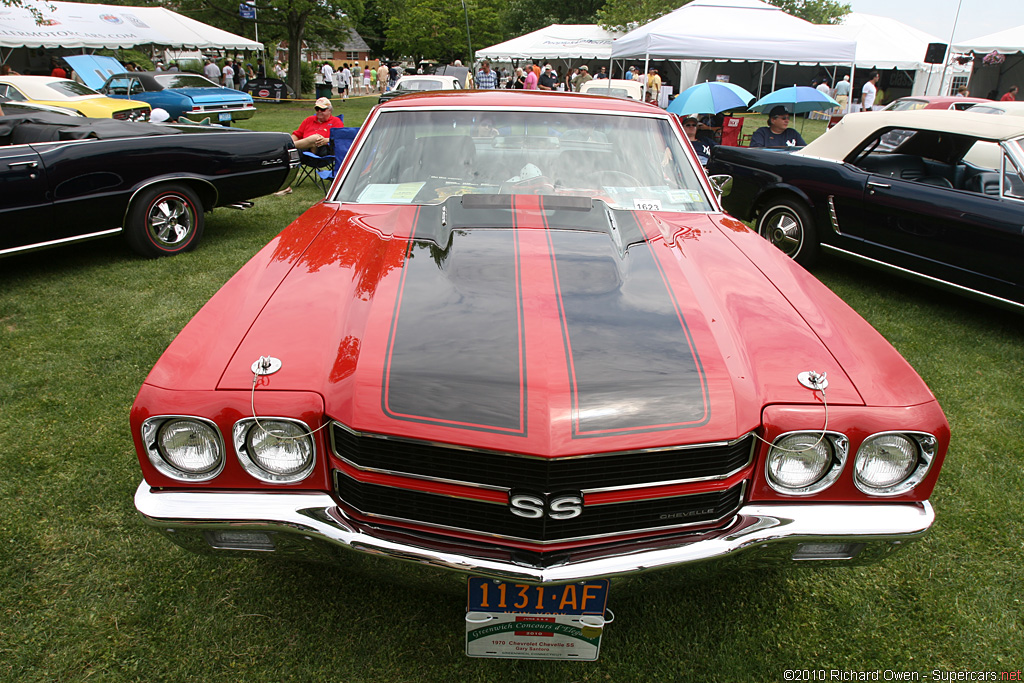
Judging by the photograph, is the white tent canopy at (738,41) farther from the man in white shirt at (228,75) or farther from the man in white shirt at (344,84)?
the man in white shirt at (344,84)

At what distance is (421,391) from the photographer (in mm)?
1747

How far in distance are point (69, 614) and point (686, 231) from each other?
270cm

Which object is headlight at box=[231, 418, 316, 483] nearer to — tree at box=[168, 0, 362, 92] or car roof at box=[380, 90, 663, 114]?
car roof at box=[380, 90, 663, 114]

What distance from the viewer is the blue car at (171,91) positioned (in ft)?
53.3

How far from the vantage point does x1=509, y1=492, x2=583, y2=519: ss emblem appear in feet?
5.59

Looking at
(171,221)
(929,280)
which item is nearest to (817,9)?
(929,280)

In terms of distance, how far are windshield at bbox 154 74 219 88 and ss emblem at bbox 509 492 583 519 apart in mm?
19813

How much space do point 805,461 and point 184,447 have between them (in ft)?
5.72

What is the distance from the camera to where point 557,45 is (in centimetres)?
2366

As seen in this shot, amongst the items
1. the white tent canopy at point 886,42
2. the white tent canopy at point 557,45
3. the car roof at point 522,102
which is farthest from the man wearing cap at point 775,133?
the white tent canopy at point 886,42

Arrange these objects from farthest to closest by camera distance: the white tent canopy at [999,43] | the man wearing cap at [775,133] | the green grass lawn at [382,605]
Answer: the white tent canopy at [999,43] < the man wearing cap at [775,133] < the green grass lawn at [382,605]

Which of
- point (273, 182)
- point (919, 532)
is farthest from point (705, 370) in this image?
point (273, 182)

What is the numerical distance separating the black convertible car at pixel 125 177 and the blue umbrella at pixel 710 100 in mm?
6405

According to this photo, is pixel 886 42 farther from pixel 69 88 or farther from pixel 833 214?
pixel 69 88
